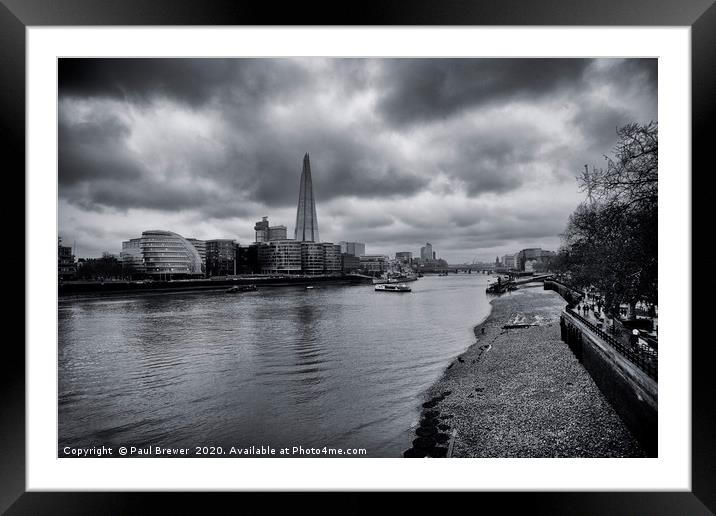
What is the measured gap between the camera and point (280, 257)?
11.2 m

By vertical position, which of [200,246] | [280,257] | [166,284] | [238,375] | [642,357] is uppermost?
[200,246]

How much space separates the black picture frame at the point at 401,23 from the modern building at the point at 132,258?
8.51 ft

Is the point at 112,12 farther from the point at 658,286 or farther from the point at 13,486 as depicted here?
the point at 658,286

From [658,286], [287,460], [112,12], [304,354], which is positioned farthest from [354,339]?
[112,12]

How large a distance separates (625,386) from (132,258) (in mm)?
7013

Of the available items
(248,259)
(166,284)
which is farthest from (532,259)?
(166,284)

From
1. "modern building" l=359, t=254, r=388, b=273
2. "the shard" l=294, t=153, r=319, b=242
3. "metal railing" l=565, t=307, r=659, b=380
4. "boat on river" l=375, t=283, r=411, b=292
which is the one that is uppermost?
"the shard" l=294, t=153, r=319, b=242

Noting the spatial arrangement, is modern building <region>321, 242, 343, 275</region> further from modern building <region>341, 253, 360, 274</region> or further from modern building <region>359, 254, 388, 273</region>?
modern building <region>359, 254, 388, 273</region>

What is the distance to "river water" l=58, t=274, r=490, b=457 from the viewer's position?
14.0 feet

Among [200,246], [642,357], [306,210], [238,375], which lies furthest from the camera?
[200,246]

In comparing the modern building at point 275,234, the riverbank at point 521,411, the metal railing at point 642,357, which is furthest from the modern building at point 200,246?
the metal railing at point 642,357

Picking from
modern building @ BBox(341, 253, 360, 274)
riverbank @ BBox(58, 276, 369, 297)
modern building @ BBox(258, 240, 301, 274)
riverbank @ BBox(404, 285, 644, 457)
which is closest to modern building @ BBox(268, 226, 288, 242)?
modern building @ BBox(258, 240, 301, 274)

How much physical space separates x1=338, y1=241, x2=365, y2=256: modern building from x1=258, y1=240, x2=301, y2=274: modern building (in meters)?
1.27

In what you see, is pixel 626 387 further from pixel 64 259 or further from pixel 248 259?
pixel 248 259
